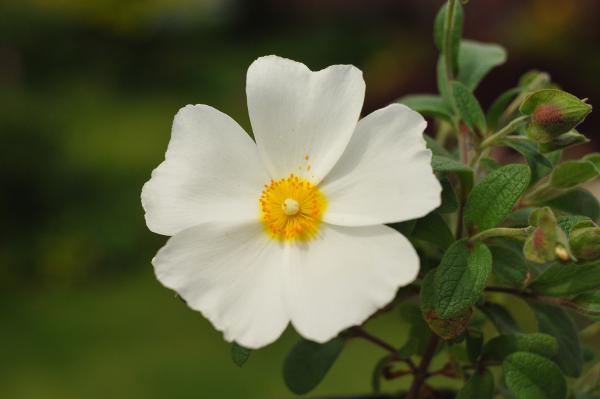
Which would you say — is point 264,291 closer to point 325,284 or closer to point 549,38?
point 325,284

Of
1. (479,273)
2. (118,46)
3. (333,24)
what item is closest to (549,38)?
(333,24)

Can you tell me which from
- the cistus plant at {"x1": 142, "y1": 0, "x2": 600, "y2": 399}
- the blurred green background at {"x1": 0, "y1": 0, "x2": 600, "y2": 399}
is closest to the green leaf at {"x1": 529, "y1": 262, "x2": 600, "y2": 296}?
the cistus plant at {"x1": 142, "y1": 0, "x2": 600, "y2": 399}

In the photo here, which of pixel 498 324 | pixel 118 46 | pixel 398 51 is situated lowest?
pixel 398 51

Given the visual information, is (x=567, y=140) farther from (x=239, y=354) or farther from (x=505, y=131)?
(x=239, y=354)

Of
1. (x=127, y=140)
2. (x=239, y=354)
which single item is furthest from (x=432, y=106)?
(x=127, y=140)

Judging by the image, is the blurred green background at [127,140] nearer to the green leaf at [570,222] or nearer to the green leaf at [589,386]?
the green leaf at [589,386]

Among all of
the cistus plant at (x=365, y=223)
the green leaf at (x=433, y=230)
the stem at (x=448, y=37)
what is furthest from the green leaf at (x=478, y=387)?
the stem at (x=448, y=37)
